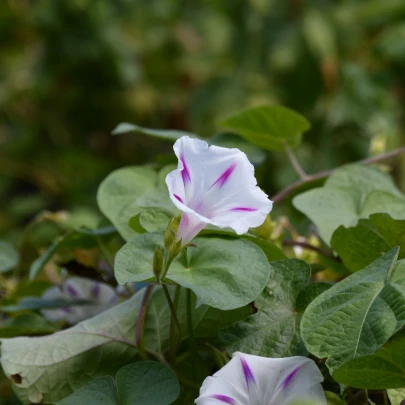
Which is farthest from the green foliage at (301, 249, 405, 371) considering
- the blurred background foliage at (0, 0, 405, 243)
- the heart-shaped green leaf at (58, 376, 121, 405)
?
the blurred background foliage at (0, 0, 405, 243)

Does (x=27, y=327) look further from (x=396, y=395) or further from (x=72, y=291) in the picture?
→ (x=396, y=395)

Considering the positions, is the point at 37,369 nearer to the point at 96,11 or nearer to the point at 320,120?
the point at 320,120

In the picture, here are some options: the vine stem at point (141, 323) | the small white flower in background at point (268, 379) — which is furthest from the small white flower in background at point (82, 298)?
the small white flower in background at point (268, 379)

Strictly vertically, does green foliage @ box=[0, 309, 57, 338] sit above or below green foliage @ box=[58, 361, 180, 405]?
below

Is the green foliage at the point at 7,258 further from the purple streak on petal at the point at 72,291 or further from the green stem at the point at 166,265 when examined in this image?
the green stem at the point at 166,265

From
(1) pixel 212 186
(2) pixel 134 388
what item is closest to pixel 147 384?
(2) pixel 134 388

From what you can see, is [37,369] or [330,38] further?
[330,38]

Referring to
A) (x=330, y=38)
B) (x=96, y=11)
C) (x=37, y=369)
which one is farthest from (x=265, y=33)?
(x=37, y=369)

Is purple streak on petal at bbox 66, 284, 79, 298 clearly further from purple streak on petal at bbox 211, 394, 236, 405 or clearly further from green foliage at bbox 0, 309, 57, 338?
purple streak on petal at bbox 211, 394, 236, 405
